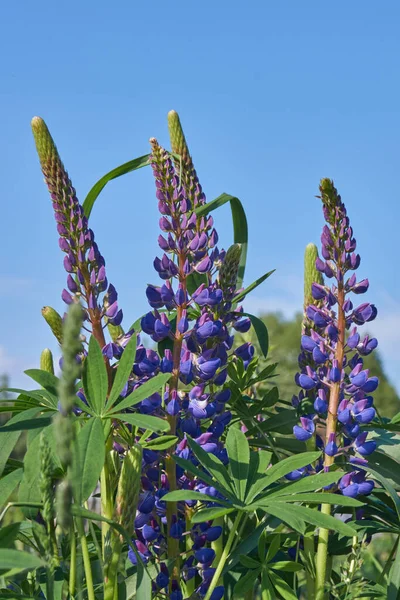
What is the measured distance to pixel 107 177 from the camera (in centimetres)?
195

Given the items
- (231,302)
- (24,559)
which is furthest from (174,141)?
(24,559)

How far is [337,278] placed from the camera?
1772 mm

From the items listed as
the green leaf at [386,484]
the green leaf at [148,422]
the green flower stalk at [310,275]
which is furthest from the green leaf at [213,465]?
the green flower stalk at [310,275]

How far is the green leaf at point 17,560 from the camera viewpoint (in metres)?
1.07

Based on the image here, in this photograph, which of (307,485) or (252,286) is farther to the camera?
(252,286)

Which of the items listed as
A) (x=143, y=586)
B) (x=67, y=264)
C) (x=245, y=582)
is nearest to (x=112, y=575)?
(x=143, y=586)

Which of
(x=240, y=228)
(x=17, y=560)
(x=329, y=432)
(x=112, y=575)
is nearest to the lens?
(x=17, y=560)

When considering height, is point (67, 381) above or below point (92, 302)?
below

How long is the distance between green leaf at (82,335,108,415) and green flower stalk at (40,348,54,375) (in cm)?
53

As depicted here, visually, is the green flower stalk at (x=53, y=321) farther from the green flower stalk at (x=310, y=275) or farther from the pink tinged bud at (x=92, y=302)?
the green flower stalk at (x=310, y=275)

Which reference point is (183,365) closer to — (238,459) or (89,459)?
(238,459)

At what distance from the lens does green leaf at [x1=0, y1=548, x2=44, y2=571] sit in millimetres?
1067

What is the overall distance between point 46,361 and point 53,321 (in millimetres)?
264

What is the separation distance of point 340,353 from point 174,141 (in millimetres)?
686
